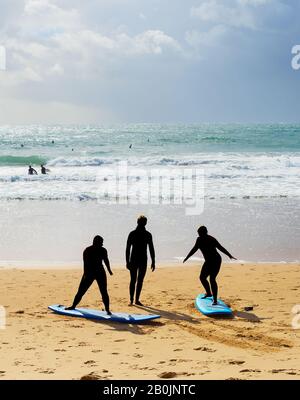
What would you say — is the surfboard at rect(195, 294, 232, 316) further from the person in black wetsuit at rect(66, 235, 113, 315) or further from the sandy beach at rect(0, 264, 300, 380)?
the person in black wetsuit at rect(66, 235, 113, 315)

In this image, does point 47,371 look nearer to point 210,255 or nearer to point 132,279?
point 132,279

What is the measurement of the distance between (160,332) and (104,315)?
1.14 m

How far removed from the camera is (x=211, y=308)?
8695 millimetres

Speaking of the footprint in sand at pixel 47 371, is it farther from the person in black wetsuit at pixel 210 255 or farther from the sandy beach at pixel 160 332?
the person in black wetsuit at pixel 210 255

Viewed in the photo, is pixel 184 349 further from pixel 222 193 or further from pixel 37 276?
Answer: pixel 222 193

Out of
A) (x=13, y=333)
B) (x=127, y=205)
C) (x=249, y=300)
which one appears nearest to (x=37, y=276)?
(x=13, y=333)

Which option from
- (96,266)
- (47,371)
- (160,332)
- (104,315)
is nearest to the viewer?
(47,371)

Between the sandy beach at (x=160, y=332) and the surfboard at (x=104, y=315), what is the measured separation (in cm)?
12

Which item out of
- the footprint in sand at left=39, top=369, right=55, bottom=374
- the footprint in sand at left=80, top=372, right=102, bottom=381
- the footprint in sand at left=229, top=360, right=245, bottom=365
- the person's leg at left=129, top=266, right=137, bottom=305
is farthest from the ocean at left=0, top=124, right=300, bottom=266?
the footprint in sand at left=80, top=372, right=102, bottom=381

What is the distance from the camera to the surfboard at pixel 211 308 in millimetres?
8557

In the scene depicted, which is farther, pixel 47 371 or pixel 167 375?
pixel 47 371

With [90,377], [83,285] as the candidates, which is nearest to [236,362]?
[90,377]

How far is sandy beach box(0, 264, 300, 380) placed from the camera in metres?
5.75
